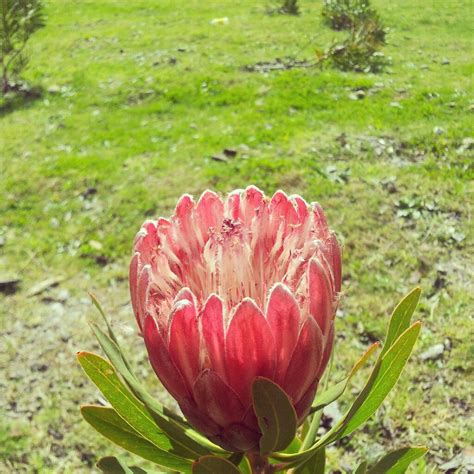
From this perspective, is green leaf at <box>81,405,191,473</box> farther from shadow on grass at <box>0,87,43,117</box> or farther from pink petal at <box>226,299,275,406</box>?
shadow on grass at <box>0,87,43,117</box>

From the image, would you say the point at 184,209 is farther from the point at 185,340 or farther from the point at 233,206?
the point at 185,340

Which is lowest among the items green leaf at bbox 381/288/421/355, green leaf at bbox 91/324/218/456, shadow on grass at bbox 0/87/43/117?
shadow on grass at bbox 0/87/43/117

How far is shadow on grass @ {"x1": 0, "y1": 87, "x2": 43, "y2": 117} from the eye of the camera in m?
6.85

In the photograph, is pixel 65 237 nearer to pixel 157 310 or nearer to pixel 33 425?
pixel 33 425

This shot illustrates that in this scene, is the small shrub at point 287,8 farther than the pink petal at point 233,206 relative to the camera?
Yes

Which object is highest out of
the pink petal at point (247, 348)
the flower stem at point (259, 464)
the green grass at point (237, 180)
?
the pink petal at point (247, 348)

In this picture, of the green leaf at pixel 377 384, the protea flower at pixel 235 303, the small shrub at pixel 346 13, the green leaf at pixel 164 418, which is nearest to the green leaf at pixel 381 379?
the green leaf at pixel 377 384

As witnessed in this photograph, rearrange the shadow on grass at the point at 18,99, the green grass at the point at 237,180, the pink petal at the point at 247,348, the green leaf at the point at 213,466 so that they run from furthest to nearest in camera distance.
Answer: the shadow on grass at the point at 18,99 < the green grass at the point at 237,180 < the green leaf at the point at 213,466 < the pink petal at the point at 247,348

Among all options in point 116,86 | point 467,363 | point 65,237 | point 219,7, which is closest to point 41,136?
point 116,86

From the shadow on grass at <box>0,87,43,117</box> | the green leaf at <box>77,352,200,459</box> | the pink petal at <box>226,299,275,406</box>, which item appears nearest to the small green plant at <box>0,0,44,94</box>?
the shadow on grass at <box>0,87,43,117</box>

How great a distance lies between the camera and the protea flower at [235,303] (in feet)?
2.47

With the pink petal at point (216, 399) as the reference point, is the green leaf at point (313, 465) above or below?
below

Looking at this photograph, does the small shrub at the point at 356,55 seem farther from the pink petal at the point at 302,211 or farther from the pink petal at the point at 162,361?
the pink petal at the point at 162,361

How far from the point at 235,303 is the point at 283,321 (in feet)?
0.33
